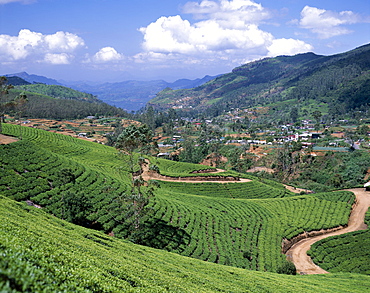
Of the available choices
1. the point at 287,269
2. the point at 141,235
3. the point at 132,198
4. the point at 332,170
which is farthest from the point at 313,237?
the point at 332,170

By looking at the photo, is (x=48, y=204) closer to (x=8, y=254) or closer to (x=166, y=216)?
(x=166, y=216)

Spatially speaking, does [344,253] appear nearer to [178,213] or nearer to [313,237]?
[313,237]

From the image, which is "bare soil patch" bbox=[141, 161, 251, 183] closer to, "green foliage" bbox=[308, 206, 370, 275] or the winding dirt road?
the winding dirt road

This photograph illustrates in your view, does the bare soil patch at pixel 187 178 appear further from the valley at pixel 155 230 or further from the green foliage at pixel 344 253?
the green foliage at pixel 344 253

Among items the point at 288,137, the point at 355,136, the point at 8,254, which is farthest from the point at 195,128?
the point at 8,254

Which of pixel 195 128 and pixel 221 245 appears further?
pixel 195 128

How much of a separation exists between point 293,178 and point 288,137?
63389 mm

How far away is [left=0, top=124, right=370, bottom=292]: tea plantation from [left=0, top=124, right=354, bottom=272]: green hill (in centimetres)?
13

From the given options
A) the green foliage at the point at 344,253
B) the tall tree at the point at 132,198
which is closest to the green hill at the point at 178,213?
the tall tree at the point at 132,198

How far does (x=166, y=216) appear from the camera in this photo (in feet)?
111

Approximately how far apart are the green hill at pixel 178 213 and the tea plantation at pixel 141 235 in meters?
0.13

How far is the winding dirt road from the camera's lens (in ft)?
111

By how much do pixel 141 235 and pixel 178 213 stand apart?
9.97 m

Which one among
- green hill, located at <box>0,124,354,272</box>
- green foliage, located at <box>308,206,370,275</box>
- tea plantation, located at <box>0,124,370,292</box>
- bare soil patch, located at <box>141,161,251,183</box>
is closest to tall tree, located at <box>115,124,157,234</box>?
green hill, located at <box>0,124,354,272</box>
